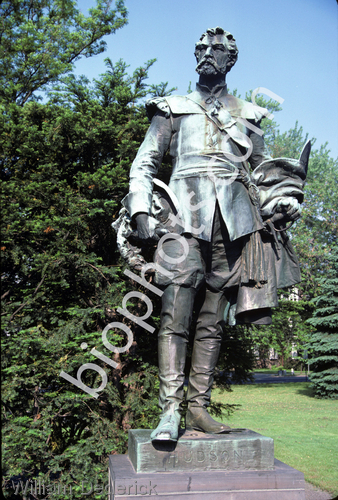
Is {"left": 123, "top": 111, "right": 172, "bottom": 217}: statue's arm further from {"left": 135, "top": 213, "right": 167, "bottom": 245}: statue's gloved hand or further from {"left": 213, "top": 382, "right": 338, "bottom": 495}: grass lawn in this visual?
{"left": 213, "top": 382, "right": 338, "bottom": 495}: grass lawn

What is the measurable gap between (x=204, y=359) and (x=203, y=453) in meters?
0.72

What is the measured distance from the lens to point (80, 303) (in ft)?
18.2

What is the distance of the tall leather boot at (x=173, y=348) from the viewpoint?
9.87 ft

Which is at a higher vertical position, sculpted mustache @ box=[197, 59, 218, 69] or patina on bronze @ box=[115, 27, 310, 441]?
sculpted mustache @ box=[197, 59, 218, 69]

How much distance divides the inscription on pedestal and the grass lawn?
3.54 meters

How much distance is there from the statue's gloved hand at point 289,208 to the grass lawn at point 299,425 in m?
3.79

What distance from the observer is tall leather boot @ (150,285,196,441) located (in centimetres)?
301

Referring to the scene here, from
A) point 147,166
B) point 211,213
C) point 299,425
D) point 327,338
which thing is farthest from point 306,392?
point 147,166

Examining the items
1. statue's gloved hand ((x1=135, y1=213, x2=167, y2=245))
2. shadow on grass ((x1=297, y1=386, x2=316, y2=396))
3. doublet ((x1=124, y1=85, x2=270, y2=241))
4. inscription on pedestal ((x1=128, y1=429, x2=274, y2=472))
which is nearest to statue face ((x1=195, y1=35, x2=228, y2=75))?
doublet ((x1=124, y1=85, x2=270, y2=241))

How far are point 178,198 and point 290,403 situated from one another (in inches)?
491

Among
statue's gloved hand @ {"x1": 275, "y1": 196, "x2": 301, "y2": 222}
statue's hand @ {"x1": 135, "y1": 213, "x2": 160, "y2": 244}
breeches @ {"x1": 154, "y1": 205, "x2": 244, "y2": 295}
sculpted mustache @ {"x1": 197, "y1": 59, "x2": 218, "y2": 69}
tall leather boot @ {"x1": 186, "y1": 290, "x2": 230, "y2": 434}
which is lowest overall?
tall leather boot @ {"x1": 186, "y1": 290, "x2": 230, "y2": 434}

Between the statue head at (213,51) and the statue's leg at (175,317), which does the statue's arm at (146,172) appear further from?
the statue head at (213,51)

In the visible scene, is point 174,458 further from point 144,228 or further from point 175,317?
point 144,228

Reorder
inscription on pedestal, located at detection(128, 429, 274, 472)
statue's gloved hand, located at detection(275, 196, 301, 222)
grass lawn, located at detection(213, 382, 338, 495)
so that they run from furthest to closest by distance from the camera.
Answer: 1. grass lawn, located at detection(213, 382, 338, 495)
2. statue's gloved hand, located at detection(275, 196, 301, 222)
3. inscription on pedestal, located at detection(128, 429, 274, 472)
